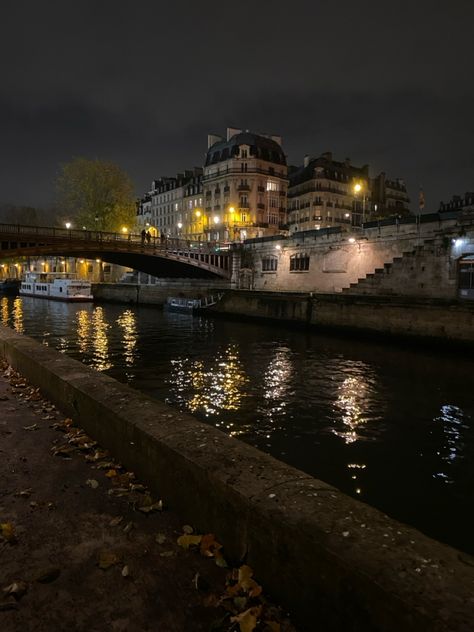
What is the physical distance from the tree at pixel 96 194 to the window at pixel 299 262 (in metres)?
30.5

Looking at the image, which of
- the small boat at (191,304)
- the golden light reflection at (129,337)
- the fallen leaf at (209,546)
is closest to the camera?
the fallen leaf at (209,546)

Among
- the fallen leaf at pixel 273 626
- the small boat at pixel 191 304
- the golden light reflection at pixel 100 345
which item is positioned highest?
the small boat at pixel 191 304

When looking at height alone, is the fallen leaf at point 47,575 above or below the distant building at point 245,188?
below

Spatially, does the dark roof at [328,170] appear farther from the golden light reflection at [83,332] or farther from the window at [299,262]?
the golden light reflection at [83,332]

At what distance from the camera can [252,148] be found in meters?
84.4

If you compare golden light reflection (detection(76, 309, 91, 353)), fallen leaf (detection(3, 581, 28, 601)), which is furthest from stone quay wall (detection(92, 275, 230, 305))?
fallen leaf (detection(3, 581, 28, 601))

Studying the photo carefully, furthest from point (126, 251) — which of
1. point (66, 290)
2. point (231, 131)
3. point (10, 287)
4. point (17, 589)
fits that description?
point (10, 287)

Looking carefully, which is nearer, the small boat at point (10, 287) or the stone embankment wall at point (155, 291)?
the stone embankment wall at point (155, 291)

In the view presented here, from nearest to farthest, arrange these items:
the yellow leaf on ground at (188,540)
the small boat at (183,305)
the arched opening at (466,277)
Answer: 1. the yellow leaf on ground at (188,540)
2. the arched opening at (466,277)
3. the small boat at (183,305)

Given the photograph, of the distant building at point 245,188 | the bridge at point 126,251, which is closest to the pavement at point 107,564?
the bridge at point 126,251

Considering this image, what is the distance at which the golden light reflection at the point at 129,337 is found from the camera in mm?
19817

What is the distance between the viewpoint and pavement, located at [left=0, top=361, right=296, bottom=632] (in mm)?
2666

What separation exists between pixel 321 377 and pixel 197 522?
524 inches

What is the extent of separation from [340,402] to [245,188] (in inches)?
2956
